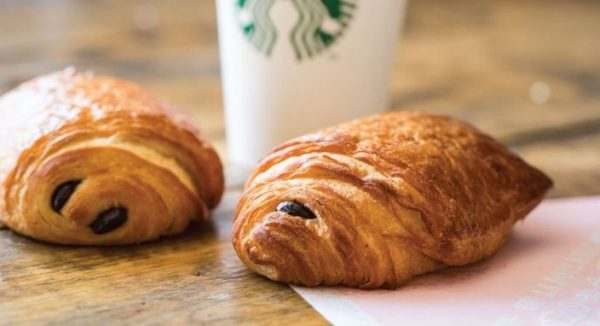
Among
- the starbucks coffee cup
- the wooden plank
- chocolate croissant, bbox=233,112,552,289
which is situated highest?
the starbucks coffee cup

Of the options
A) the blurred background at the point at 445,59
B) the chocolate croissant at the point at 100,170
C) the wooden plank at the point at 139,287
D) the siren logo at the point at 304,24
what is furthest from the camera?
the blurred background at the point at 445,59

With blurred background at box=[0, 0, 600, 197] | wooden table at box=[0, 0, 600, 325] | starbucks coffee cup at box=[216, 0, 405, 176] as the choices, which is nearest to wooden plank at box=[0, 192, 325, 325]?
wooden table at box=[0, 0, 600, 325]

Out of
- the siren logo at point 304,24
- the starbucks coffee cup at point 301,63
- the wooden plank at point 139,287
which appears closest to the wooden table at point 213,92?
the wooden plank at point 139,287

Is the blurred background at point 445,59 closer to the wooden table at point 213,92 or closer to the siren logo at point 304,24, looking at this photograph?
the wooden table at point 213,92

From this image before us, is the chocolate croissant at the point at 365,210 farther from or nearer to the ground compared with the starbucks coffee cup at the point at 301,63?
nearer to the ground

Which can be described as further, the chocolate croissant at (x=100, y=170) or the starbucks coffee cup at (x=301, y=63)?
the starbucks coffee cup at (x=301, y=63)

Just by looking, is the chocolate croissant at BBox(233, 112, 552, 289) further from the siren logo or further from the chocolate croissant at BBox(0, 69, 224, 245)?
the siren logo

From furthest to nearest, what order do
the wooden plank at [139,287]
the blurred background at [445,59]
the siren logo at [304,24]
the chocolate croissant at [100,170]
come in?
1. the blurred background at [445,59]
2. the siren logo at [304,24]
3. the chocolate croissant at [100,170]
4. the wooden plank at [139,287]
